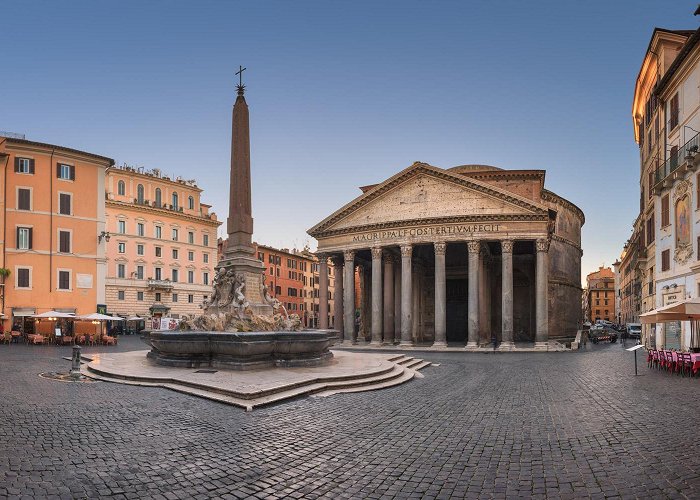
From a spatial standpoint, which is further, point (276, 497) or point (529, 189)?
point (529, 189)

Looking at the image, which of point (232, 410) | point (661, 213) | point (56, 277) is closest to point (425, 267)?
point (661, 213)

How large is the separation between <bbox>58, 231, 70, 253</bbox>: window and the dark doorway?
27.8 meters

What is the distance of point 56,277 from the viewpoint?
104ft

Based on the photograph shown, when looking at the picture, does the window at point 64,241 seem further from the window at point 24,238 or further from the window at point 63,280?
the window at point 24,238

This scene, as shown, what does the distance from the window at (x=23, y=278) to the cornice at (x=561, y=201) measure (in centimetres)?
3969

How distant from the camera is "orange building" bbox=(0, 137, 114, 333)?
30.4m

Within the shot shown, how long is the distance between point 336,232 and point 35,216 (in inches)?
747

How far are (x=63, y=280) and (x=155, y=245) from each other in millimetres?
17238

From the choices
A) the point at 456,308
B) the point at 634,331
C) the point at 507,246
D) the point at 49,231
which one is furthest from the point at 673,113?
the point at 634,331

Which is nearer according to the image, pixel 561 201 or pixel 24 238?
pixel 24 238

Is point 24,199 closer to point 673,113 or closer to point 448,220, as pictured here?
point 448,220

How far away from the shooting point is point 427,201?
109 ft

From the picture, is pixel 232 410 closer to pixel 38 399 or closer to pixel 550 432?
pixel 38 399

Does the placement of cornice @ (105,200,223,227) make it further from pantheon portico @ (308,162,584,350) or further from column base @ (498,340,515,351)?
column base @ (498,340,515,351)
